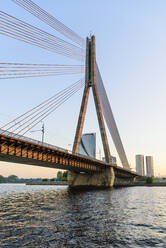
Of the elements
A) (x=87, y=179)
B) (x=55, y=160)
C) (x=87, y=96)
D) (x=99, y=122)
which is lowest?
(x=87, y=179)

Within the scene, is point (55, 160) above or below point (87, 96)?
below

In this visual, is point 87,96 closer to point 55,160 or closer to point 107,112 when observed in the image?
point 107,112

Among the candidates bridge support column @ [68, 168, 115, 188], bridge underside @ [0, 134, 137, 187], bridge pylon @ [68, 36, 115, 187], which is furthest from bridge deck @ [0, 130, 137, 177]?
bridge support column @ [68, 168, 115, 188]

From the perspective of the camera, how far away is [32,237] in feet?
38.7

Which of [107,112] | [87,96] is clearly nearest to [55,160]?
[87,96]

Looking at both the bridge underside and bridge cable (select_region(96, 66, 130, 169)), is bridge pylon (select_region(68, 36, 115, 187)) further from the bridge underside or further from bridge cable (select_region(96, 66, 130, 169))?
bridge cable (select_region(96, 66, 130, 169))

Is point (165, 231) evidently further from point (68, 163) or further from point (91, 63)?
point (91, 63)

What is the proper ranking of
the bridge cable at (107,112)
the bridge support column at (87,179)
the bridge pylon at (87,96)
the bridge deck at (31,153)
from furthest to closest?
the bridge support column at (87,179), the bridge cable at (107,112), the bridge pylon at (87,96), the bridge deck at (31,153)

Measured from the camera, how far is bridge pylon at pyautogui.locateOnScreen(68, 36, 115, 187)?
198ft

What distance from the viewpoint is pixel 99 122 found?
63125 mm

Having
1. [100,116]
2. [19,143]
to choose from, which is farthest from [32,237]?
[100,116]

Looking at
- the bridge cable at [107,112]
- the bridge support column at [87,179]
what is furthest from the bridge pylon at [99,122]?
the bridge cable at [107,112]

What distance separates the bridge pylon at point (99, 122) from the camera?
60.2 meters

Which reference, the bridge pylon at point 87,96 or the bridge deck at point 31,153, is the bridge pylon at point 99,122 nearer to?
the bridge pylon at point 87,96
